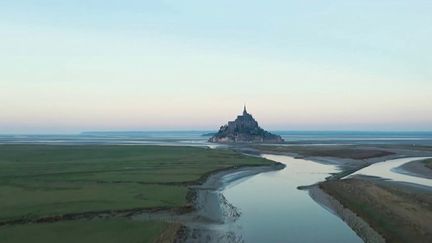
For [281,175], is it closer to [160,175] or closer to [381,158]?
[160,175]

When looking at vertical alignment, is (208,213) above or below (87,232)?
below

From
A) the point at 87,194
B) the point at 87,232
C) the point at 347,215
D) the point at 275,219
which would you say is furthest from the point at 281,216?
the point at 87,194

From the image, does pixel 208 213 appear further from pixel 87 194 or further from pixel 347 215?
pixel 87 194

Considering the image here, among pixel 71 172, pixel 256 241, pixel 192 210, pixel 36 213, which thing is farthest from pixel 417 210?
pixel 71 172

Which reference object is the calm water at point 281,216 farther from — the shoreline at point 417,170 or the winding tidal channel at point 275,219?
the shoreline at point 417,170

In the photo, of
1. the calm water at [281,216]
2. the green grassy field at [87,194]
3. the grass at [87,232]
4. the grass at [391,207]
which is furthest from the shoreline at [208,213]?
the grass at [391,207]

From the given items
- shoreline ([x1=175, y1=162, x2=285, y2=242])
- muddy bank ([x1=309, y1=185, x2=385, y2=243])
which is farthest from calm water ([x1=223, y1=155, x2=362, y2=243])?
shoreline ([x1=175, y1=162, x2=285, y2=242])

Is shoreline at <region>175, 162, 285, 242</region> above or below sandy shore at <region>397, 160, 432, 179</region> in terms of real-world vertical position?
below

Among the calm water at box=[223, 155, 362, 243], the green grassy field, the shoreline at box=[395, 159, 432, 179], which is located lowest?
the calm water at box=[223, 155, 362, 243]

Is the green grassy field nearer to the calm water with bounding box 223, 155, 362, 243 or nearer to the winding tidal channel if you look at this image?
the winding tidal channel
